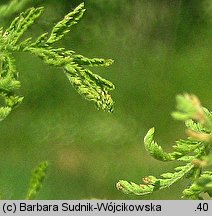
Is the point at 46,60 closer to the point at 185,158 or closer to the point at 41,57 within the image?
the point at 41,57

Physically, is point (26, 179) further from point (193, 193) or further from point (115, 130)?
point (193, 193)

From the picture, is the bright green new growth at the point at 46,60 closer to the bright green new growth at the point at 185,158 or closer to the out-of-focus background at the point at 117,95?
the bright green new growth at the point at 185,158

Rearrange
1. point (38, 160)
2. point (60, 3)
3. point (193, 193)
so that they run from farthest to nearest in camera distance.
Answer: point (38, 160), point (60, 3), point (193, 193)

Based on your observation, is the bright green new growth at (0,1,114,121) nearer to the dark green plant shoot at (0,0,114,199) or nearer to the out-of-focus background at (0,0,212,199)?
the dark green plant shoot at (0,0,114,199)

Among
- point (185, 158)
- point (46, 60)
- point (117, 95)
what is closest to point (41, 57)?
point (46, 60)

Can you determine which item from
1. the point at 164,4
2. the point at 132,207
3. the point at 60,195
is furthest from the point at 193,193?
the point at 164,4

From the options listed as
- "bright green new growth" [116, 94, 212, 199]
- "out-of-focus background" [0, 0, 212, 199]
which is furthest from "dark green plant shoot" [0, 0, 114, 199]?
"out-of-focus background" [0, 0, 212, 199]
